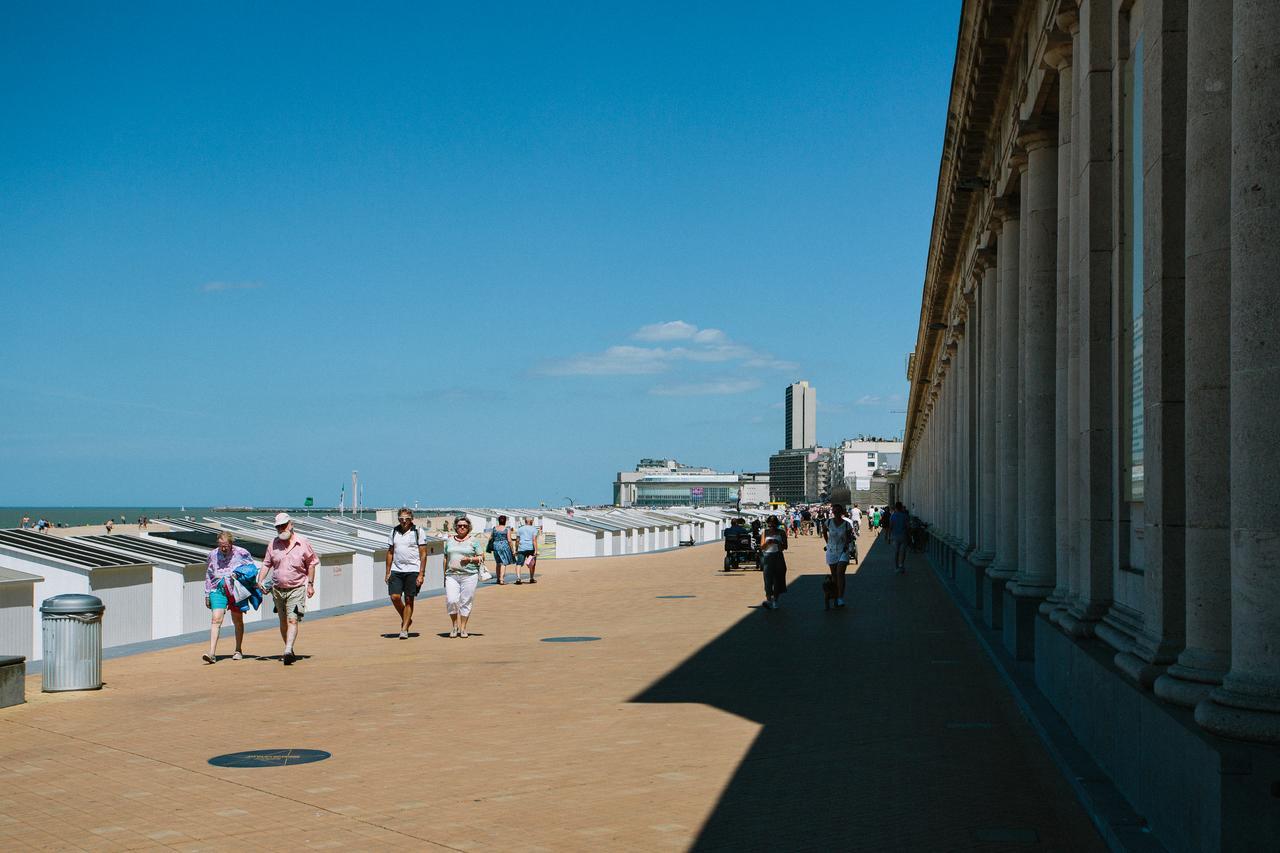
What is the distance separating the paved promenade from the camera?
23.5 feet

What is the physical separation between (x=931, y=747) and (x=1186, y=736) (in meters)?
3.96

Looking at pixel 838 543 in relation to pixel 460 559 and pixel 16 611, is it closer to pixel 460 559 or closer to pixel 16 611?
pixel 460 559

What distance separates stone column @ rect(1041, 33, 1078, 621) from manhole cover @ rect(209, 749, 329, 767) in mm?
6113

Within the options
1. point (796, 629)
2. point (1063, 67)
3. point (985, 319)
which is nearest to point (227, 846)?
point (1063, 67)

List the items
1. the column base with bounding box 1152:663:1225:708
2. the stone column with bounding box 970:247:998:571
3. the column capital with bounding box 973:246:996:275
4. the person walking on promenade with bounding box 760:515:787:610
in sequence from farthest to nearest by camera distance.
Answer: the person walking on promenade with bounding box 760:515:787:610
the column capital with bounding box 973:246:996:275
the stone column with bounding box 970:247:998:571
the column base with bounding box 1152:663:1225:708

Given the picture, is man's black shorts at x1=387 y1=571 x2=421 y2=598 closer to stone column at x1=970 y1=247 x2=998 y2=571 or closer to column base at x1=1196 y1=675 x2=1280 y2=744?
stone column at x1=970 y1=247 x2=998 y2=571

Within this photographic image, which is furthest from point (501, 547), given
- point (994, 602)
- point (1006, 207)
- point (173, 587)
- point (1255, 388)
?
point (1255, 388)

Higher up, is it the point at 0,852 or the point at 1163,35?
the point at 1163,35

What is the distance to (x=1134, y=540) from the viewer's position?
31.0ft

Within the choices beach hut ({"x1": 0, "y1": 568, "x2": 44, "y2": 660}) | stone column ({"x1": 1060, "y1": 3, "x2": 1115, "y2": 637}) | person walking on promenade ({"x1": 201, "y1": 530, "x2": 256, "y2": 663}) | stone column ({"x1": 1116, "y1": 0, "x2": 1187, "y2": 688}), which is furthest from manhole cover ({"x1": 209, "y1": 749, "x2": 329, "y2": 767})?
beach hut ({"x1": 0, "y1": 568, "x2": 44, "y2": 660})

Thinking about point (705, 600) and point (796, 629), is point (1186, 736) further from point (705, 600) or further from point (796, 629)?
point (705, 600)

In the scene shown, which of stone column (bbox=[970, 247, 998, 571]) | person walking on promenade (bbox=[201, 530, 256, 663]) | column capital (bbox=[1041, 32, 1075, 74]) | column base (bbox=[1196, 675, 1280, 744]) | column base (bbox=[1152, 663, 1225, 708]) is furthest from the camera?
stone column (bbox=[970, 247, 998, 571])

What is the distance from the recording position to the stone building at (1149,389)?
18.6 ft

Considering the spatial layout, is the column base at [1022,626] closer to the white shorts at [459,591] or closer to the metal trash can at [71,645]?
the white shorts at [459,591]
